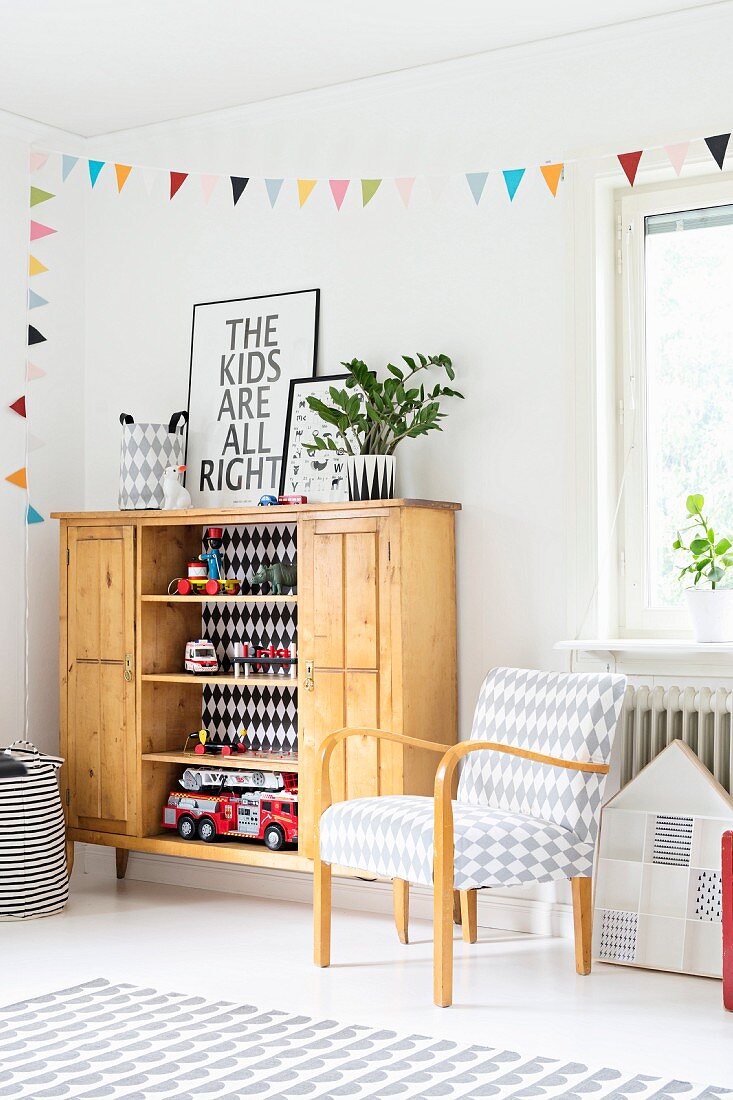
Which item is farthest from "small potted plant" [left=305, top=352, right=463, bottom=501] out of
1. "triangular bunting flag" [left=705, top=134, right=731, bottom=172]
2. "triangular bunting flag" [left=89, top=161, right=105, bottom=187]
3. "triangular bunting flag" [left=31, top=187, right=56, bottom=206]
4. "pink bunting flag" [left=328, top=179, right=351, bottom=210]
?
"triangular bunting flag" [left=31, top=187, right=56, bottom=206]

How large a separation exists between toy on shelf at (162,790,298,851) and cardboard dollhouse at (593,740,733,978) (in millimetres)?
1043

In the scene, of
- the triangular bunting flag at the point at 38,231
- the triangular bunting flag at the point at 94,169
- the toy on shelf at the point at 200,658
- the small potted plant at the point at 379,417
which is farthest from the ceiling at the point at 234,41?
the toy on shelf at the point at 200,658

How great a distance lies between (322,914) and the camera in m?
3.37

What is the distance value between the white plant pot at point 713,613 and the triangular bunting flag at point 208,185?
2.24m

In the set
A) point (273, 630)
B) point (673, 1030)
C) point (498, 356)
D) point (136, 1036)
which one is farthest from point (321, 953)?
point (498, 356)

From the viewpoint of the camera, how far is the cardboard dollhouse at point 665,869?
329cm

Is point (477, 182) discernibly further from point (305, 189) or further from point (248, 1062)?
point (248, 1062)

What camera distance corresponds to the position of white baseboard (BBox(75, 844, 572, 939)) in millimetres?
3768

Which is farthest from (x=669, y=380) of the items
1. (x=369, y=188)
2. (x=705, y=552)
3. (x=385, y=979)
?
(x=385, y=979)

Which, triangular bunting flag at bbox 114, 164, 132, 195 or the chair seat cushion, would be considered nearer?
the chair seat cushion

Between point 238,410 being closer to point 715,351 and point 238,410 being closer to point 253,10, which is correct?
point 253,10

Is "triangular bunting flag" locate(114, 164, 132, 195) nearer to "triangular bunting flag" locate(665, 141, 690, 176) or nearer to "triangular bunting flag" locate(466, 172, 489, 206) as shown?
"triangular bunting flag" locate(466, 172, 489, 206)

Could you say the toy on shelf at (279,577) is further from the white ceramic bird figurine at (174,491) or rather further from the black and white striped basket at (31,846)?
the black and white striped basket at (31,846)

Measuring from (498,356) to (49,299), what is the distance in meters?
1.84
